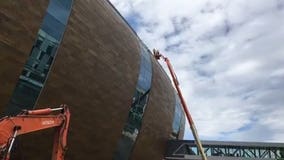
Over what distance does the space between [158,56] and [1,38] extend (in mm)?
20995

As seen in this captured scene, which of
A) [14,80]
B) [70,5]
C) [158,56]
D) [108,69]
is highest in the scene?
[158,56]

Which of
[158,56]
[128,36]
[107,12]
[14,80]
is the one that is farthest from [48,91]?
[158,56]

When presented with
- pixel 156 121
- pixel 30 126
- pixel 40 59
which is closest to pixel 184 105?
pixel 156 121

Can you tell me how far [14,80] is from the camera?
17.2 m

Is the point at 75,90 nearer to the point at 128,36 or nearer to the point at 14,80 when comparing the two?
the point at 14,80

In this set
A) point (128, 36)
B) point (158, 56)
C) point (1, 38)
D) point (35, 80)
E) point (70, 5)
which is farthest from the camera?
point (158, 56)

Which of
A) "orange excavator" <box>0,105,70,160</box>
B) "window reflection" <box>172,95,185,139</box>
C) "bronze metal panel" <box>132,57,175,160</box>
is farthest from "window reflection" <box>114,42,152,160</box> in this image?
"orange excavator" <box>0,105,70,160</box>

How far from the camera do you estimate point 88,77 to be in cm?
2173

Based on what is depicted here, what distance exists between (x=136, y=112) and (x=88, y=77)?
7610 mm

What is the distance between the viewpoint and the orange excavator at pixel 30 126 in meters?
11.6

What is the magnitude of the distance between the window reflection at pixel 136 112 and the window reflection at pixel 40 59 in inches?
367

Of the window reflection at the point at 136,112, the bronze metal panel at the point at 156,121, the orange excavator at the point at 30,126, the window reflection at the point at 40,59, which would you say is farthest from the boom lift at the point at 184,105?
the orange excavator at the point at 30,126

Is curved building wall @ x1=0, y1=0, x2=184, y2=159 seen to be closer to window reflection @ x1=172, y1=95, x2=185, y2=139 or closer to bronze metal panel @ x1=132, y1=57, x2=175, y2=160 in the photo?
bronze metal panel @ x1=132, y1=57, x2=175, y2=160

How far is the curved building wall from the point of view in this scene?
57.0 feet
